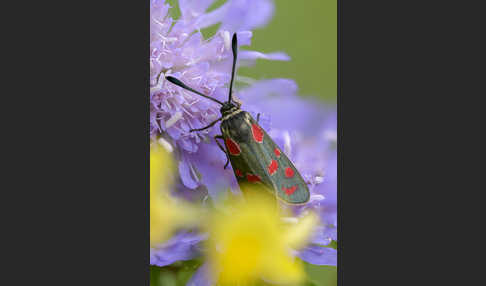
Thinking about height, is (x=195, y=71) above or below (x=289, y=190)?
above

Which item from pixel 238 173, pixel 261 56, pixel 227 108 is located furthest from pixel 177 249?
pixel 261 56

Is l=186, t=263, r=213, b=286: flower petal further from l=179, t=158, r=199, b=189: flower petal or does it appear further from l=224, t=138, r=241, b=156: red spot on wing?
l=224, t=138, r=241, b=156: red spot on wing

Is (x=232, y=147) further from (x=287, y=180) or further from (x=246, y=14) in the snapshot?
(x=246, y=14)

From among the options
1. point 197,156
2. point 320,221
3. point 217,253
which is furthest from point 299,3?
point 217,253

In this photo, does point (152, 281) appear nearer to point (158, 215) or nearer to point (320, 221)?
point (158, 215)

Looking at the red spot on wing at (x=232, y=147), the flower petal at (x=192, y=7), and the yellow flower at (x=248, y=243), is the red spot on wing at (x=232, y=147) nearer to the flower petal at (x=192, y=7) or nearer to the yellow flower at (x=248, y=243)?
the yellow flower at (x=248, y=243)

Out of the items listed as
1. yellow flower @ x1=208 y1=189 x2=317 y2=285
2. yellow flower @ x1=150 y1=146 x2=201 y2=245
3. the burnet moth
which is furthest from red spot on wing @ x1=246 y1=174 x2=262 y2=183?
yellow flower @ x1=150 y1=146 x2=201 y2=245

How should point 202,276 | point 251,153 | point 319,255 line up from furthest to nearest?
point 319,255, point 202,276, point 251,153

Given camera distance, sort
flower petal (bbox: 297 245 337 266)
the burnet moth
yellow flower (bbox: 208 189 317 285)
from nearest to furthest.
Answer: the burnet moth
yellow flower (bbox: 208 189 317 285)
flower petal (bbox: 297 245 337 266)
